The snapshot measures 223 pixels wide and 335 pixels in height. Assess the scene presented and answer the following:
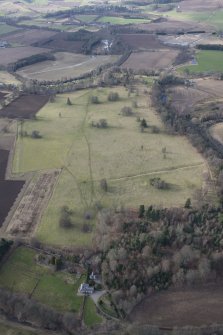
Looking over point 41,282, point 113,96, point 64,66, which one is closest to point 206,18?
point 64,66

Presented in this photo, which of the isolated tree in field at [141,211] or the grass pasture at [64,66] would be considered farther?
the grass pasture at [64,66]

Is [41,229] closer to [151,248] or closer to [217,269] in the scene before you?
[151,248]

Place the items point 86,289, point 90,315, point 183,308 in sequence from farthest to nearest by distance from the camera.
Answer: point 86,289, point 183,308, point 90,315

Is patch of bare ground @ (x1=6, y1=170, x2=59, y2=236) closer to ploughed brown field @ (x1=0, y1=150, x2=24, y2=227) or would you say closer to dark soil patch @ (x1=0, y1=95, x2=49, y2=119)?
ploughed brown field @ (x1=0, y1=150, x2=24, y2=227)

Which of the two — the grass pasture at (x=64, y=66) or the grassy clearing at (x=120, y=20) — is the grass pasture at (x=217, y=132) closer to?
the grass pasture at (x=64, y=66)

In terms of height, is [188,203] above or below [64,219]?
above

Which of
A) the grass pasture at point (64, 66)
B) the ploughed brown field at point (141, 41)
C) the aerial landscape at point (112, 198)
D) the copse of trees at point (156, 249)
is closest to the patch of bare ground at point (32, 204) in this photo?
Answer: the aerial landscape at point (112, 198)

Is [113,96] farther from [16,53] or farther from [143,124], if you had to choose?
[16,53]

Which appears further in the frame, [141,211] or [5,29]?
[5,29]
